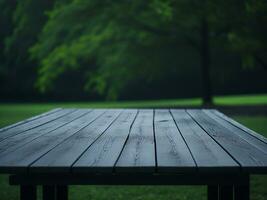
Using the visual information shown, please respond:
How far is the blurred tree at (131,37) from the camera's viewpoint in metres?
16.2

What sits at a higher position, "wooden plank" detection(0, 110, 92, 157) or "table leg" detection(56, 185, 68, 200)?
"wooden plank" detection(0, 110, 92, 157)

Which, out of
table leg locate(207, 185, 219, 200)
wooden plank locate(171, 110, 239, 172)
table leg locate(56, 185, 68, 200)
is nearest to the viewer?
wooden plank locate(171, 110, 239, 172)

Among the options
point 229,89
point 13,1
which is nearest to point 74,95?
point 13,1

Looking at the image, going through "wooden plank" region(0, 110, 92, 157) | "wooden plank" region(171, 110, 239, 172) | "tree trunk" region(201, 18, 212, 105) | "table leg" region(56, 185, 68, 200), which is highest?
"tree trunk" region(201, 18, 212, 105)

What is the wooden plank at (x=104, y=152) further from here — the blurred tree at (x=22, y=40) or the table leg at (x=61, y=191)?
the blurred tree at (x=22, y=40)

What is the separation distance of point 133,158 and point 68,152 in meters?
0.44

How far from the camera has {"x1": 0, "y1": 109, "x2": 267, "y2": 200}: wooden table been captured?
238 cm

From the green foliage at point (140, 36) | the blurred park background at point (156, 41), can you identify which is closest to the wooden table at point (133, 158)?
the blurred park background at point (156, 41)

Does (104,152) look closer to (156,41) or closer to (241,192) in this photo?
(241,192)

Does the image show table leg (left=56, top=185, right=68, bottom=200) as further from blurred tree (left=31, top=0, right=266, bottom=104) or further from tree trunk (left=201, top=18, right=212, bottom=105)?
tree trunk (left=201, top=18, right=212, bottom=105)

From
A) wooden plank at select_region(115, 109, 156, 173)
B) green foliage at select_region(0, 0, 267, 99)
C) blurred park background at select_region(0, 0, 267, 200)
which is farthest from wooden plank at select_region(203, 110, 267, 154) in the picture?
green foliage at select_region(0, 0, 267, 99)

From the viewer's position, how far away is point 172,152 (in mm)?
2795

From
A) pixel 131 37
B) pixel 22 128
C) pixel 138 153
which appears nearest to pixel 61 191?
pixel 22 128

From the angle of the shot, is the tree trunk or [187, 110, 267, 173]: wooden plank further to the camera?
the tree trunk
